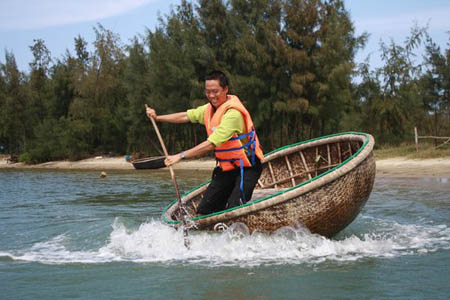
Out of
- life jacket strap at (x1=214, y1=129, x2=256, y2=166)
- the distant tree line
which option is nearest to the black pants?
life jacket strap at (x1=214, y1=129, x2=256, y2=166)

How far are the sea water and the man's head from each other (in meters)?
1.30

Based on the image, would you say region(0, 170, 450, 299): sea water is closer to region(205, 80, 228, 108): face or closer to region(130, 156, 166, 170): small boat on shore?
region(130, 156, 166, 170): small boat on shore

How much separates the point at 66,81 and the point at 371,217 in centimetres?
2838

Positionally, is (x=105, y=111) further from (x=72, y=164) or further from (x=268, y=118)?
(x=268, y=118)

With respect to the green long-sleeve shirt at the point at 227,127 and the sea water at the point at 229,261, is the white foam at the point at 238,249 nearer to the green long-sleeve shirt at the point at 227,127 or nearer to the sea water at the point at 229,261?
the sea water at the point at 229,261

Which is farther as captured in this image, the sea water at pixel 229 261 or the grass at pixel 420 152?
the grass at pixel 420 152

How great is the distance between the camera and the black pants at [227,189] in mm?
5184

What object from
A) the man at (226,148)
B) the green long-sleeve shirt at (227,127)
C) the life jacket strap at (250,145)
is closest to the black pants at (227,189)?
the man at (226,148)

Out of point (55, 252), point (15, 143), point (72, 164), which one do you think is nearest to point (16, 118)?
point (15, 143)

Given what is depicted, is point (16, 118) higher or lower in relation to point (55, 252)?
higher

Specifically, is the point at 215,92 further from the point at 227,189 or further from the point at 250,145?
the point at 227,189

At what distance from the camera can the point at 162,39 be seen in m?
24.9

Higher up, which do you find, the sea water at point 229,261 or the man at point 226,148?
the man at point 226,148

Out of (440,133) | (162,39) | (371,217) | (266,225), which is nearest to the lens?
(266,225)
